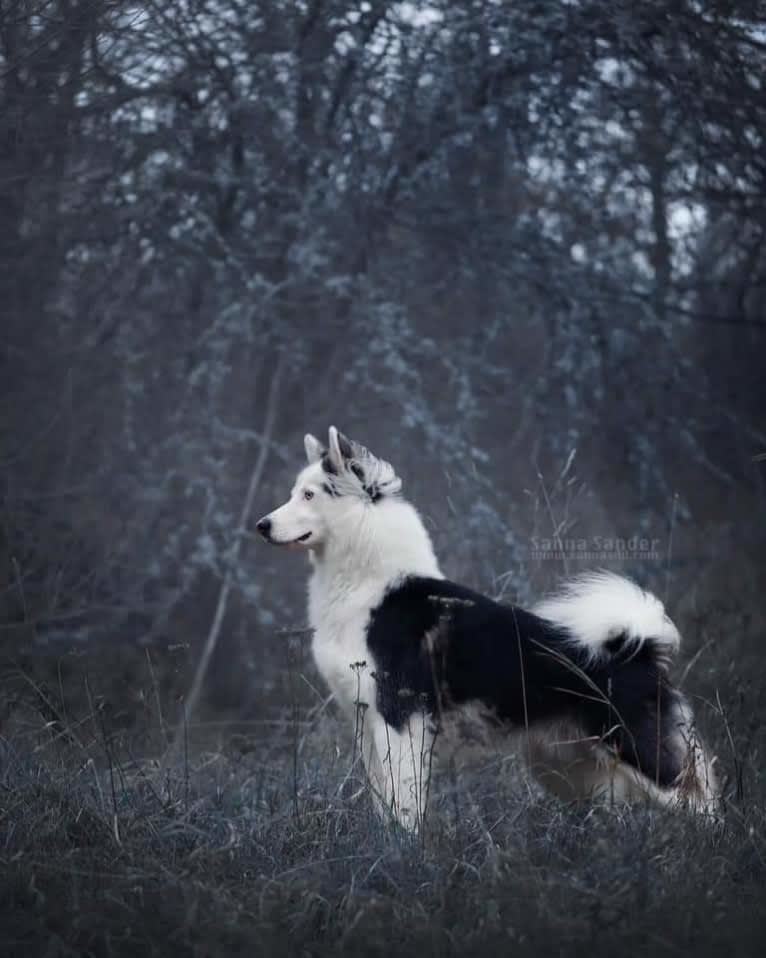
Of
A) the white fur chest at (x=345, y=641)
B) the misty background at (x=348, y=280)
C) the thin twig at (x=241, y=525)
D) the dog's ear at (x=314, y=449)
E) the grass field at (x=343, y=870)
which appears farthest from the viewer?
the thin twig at (x=241, y=525)

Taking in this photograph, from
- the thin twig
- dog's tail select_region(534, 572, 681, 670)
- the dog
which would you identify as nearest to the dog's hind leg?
the dog

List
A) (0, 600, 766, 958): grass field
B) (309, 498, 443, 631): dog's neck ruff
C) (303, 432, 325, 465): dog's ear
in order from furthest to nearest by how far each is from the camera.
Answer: (303, 432, 325, 465): dog's ear < (309, 498, 443, 631): dog's neck ruff < (0, 600, 766, 958): grass field

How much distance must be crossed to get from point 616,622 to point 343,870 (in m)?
1.38

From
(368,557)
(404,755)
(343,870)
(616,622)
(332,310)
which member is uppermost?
(332,310)

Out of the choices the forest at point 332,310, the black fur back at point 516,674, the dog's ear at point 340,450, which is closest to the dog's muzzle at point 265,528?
the dog's ear at point 340,450

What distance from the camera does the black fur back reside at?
13.2ft

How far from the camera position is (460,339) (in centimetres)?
862

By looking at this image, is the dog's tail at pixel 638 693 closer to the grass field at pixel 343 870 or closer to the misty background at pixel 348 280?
the grass field at pixel 343 870

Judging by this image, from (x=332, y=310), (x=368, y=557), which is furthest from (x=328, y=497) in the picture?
(x=332, y=310)

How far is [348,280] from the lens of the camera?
24.8 feet

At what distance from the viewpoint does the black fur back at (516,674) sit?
4016mm

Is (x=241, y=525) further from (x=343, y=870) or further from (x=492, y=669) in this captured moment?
(x=343, y=870)

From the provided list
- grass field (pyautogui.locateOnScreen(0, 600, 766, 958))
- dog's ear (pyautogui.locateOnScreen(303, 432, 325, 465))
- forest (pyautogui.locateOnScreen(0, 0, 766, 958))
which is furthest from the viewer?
forest (pyautogui.locateOnScreen(0, 0, 766, 958))

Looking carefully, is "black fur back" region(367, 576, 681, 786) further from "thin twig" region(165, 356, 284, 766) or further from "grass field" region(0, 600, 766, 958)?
"thin twig" region(165, 356, 284, 766)
